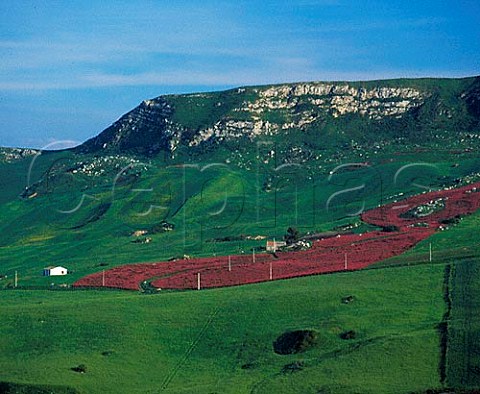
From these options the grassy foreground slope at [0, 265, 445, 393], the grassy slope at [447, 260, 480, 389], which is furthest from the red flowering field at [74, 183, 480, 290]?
the grassy slope at [447, 260, 480, 389]

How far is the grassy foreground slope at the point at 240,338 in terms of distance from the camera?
71.4 meters

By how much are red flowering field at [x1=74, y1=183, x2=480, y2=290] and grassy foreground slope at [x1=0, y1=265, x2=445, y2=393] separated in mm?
9676

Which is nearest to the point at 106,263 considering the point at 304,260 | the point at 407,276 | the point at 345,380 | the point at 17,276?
the point at 17,276

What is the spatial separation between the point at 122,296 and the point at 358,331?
111 ft

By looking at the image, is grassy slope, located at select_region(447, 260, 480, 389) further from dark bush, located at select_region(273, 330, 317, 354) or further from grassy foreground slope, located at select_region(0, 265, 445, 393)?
dark bush, located at select_region(273, 330, 317, 354)

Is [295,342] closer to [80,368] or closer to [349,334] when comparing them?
[349,334]

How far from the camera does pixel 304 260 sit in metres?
124

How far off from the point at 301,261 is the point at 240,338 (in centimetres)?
A: 4092

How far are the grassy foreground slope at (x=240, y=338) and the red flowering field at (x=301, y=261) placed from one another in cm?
968

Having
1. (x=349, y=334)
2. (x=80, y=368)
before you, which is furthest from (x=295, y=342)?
(x=80, y=368)

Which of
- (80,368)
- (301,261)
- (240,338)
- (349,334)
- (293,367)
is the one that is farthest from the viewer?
(301,261)

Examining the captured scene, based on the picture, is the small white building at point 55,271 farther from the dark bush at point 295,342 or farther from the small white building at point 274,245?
the dark bush at point 295,342

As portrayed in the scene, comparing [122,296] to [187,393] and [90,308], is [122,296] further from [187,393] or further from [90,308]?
[187,393]

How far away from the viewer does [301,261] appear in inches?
4847
